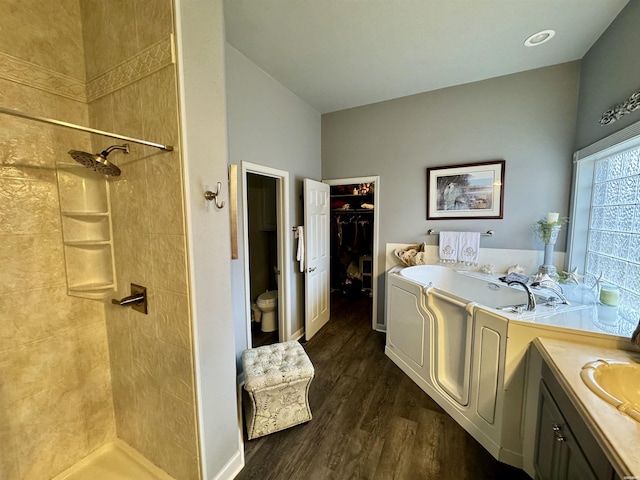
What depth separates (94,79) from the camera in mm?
1385

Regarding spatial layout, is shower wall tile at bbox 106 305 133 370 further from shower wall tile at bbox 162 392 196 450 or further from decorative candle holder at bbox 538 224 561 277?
decorative candle holder at bbox 538 224 561 277

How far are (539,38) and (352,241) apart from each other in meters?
3.26

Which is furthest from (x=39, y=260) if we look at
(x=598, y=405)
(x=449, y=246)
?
(x=449, y=246)

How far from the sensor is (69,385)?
144cm

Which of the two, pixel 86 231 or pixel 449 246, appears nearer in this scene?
pixel 86 231

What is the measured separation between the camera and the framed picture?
2.69 metres

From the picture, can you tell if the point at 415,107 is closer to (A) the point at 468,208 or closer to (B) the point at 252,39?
(A) the point at 468,208

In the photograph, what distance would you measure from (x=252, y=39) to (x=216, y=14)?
90 cm

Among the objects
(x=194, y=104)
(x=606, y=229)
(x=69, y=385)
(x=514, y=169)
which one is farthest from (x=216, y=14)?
(x=606, y=229)

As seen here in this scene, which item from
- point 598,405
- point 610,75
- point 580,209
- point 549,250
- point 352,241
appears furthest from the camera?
point 352,241

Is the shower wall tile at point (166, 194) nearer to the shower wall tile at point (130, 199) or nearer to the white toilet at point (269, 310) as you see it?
the shower wall tile at point (130, 199)

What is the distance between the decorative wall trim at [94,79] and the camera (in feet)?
3.67

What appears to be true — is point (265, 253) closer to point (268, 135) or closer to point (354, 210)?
point (354, 210)

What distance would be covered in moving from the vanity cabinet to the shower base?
75.0 inches
